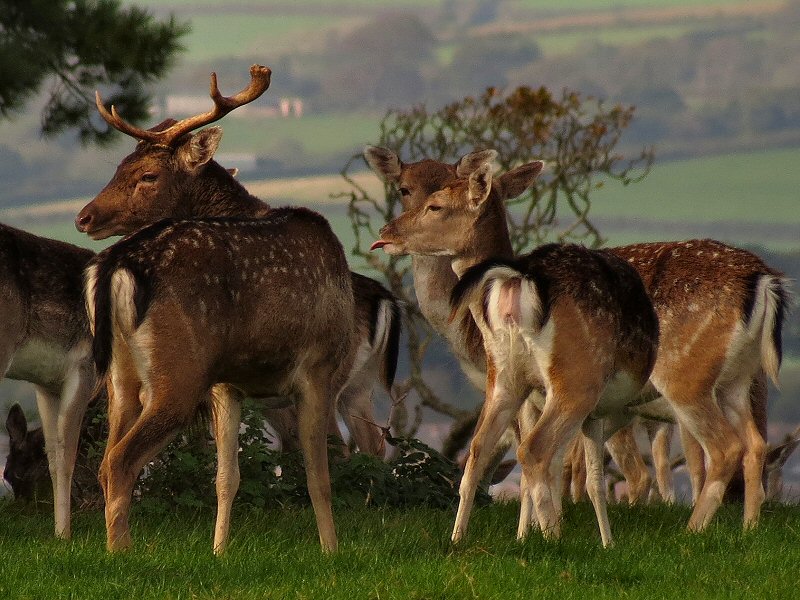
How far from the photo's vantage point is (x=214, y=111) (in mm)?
8938

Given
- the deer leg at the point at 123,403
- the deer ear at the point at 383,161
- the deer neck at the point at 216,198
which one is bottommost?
the deer leg at the point at 123,403

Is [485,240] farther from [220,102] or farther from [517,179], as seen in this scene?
[220,102]

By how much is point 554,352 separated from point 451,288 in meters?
1.80

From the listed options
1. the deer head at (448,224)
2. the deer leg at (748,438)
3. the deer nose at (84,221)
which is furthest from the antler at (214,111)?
the deer leg at (748,438)

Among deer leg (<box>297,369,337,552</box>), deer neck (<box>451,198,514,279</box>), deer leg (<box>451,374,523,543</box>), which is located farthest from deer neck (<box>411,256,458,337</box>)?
deer leg (<box>297,369,337,552</box>)

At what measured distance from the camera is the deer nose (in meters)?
8.68

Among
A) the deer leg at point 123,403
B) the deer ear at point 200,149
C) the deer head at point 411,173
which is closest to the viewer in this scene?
the deer leg at point 123,403

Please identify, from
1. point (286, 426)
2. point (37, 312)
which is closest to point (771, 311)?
point (286, 426)

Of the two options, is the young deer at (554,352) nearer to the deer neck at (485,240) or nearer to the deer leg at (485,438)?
the deer leg at (485,438)

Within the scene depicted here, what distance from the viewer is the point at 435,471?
33.4 ft

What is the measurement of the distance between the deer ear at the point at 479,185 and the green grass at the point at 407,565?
199 cm

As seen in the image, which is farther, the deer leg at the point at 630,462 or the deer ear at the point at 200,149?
the deer leg at the point at 630,462

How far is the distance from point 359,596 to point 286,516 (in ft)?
10.0

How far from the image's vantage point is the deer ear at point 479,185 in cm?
836
